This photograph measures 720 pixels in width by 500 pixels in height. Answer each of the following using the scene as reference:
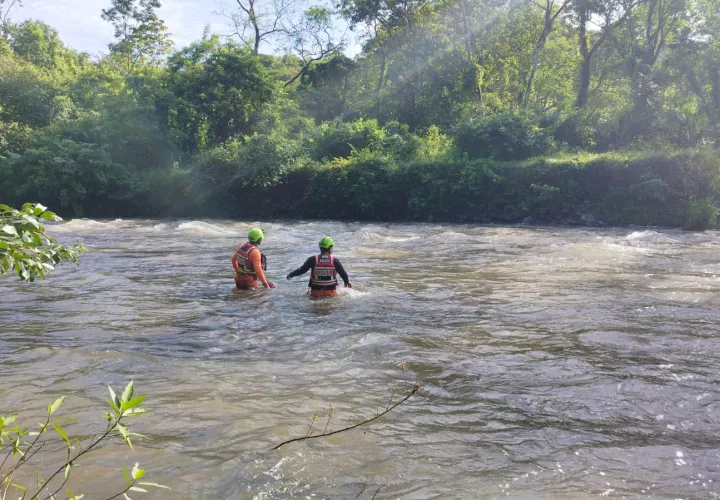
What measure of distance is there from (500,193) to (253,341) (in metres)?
19.8

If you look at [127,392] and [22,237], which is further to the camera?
[22,237]

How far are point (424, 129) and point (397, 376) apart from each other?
29845 mm

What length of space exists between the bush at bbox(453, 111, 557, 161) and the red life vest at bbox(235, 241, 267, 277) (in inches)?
752

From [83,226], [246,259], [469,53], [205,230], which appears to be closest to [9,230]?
[246,259]

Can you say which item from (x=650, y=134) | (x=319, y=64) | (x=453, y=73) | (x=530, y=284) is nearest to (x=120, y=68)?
(x=319, y=64)

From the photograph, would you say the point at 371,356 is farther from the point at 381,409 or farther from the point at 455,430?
the point at 455,430

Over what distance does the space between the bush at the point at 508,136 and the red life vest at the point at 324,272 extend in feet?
62.4

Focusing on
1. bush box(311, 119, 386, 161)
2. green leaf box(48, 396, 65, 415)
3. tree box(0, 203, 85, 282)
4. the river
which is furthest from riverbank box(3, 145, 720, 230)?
green leaf box(48, 396, 65, 415)

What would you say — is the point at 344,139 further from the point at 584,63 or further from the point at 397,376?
the point at 397,376

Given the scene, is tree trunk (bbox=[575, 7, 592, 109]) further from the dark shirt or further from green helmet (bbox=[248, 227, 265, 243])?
green helmet (bbox=[248, 227, 265, 243])

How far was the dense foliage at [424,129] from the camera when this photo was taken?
24875mm

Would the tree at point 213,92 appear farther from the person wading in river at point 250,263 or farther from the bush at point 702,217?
the person wading in river at point 250,263

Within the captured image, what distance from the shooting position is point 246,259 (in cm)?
1026

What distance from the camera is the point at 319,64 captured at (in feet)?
129
